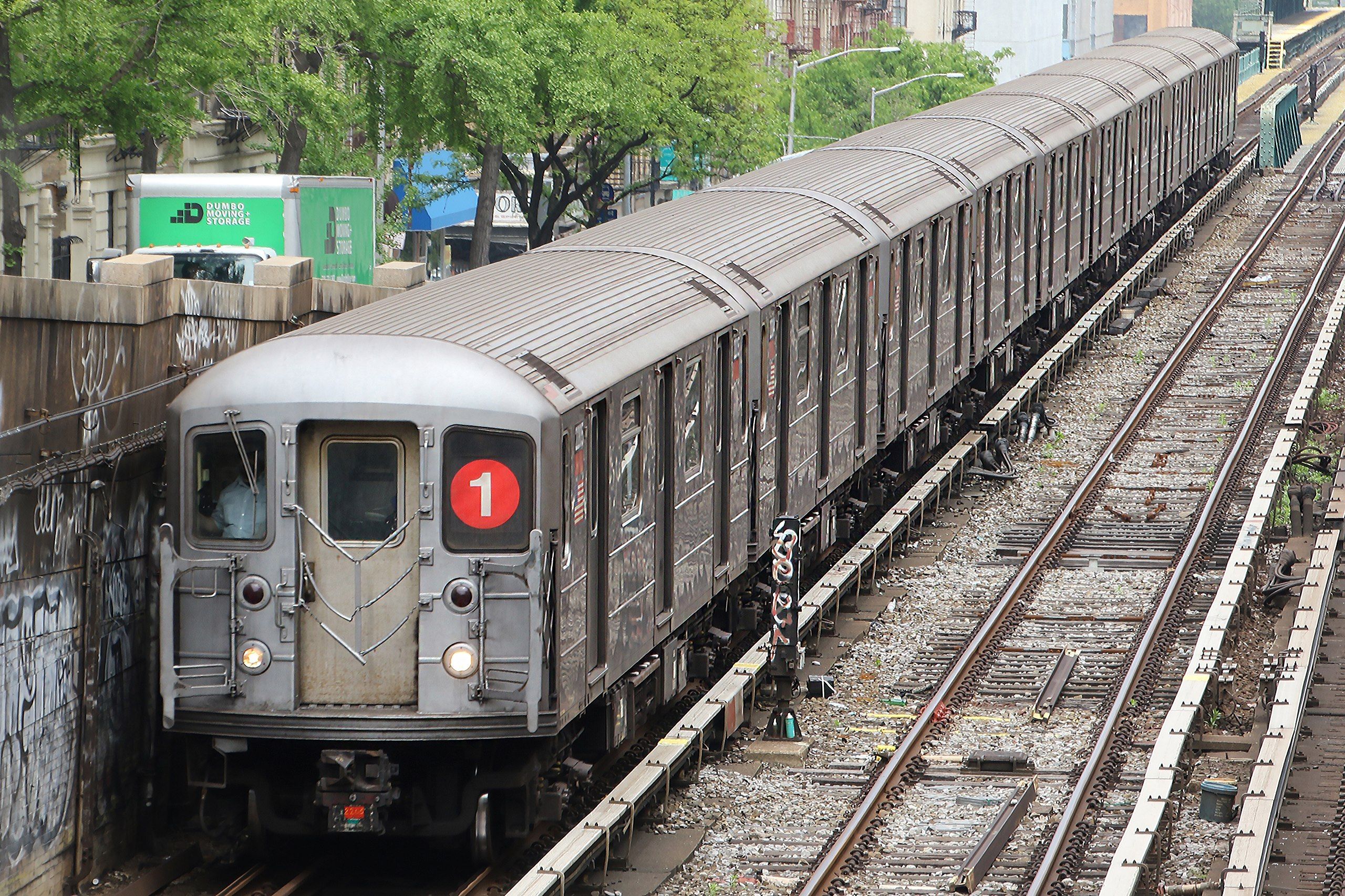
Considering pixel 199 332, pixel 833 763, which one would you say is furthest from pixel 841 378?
pixel 199 332

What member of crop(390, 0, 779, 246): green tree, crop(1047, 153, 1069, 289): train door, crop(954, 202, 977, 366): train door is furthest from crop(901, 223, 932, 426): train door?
crop(390, 0, 779, 246): green tree

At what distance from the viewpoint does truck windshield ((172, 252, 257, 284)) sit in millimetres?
24266

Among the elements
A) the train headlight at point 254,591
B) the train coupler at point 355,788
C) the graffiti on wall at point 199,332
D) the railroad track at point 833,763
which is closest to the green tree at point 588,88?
the railroad track at point 833,763

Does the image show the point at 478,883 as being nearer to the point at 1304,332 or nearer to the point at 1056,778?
the point at 1056,778

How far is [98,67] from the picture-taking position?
24.3 meters

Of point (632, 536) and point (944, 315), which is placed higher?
point (944, 315)

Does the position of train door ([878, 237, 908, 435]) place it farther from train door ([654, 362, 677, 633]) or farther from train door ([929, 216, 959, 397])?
train door ([654, 362, 677, 633])

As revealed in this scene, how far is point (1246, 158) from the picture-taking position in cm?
5178

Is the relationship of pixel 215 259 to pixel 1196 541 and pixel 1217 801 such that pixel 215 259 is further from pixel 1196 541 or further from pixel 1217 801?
pixel 1217 801

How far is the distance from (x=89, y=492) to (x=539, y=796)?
116 inches

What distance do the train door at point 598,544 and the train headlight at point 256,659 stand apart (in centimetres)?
181

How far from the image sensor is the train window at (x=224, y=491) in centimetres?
1065

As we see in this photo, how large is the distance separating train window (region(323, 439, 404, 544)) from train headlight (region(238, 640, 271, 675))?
0.68 m

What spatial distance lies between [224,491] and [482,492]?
1.37 m
